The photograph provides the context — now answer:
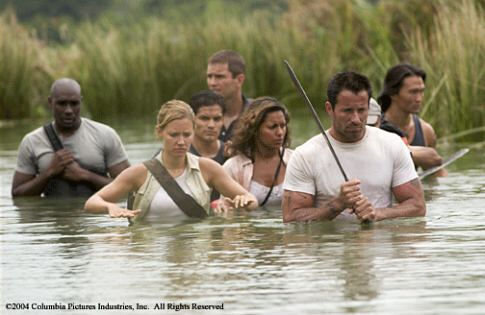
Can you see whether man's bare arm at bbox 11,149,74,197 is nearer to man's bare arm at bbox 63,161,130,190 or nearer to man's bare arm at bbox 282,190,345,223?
man's bare arm at bbox 63,161,130,190

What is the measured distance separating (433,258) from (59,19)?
44.9 meters

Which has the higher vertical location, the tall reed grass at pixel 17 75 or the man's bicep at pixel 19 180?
the tall reed grass at pixel 17 75

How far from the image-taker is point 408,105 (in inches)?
595

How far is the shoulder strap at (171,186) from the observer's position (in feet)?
41.2

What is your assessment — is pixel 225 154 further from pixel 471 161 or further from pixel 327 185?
pixel 471 161

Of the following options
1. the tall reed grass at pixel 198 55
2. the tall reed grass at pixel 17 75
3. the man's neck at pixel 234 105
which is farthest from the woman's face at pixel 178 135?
the tall reed grass at pixel 17 75

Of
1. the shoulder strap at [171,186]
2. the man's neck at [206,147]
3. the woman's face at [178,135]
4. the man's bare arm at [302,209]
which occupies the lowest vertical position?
the man's bare arm at [302,209]

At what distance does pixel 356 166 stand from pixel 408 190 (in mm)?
440

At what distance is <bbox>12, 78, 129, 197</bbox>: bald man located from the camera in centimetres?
1546

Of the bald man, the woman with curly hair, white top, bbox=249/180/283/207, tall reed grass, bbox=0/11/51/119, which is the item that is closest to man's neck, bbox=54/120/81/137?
the bald man

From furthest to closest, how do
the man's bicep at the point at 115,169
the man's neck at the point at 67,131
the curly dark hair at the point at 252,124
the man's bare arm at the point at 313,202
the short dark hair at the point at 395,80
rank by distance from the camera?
the man's neck at the point at 67,131, the man's bicep at the point at 115,169, the short dark hair at the point at 395,80, the curly dark hair at the point at 252,124, the man's bare arm at the point at 313,202

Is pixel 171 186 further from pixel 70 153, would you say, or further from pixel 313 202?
pixel 70 153

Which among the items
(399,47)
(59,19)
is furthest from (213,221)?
(59,19)

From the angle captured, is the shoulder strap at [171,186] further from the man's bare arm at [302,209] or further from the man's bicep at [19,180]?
the man's bicep at [19,180]
